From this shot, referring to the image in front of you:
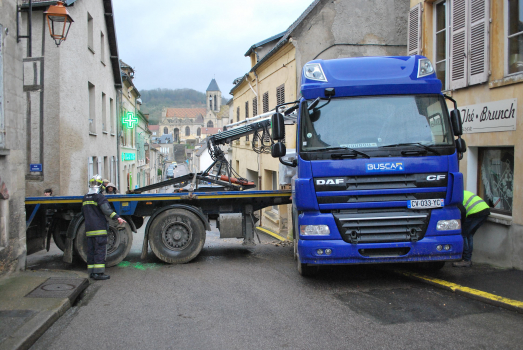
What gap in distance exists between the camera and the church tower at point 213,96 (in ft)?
422

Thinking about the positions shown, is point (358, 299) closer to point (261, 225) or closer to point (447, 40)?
point (447, 40)

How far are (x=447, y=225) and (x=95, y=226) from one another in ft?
17.9

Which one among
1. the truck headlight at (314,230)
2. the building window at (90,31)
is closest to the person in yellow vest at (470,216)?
the truck headlight at (314,230)

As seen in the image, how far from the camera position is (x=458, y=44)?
8906mm

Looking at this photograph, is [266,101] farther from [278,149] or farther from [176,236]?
[278,149]

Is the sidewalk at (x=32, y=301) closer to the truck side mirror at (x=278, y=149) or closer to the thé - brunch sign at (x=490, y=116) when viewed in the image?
the truck side mirror at (x=278, y=149)

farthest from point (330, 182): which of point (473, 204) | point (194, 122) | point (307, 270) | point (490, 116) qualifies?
A: point (194, 122)

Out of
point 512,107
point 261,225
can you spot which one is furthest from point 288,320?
point 261,225

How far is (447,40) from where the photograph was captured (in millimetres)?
9375

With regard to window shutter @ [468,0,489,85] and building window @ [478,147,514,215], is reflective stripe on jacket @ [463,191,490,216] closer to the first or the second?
building window @ [478,147,514,215]

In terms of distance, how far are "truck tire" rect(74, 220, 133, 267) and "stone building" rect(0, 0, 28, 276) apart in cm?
110

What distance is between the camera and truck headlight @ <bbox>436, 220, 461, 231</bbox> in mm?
Result: 5891

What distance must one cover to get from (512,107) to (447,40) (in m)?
2.68

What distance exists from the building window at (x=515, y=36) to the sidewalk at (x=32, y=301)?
25.4ft
